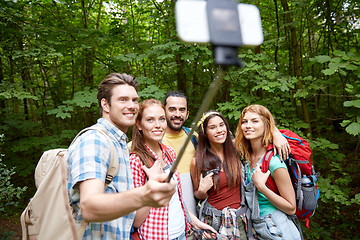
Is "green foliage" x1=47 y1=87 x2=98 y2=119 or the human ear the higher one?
"green foliage" x1=47 y1=87 x2=98 y2=119

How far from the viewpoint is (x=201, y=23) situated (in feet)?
2.11

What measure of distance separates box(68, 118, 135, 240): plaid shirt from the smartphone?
0.83 m

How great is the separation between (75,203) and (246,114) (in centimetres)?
191

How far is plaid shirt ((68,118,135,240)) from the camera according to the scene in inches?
44.8

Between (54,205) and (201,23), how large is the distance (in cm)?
126

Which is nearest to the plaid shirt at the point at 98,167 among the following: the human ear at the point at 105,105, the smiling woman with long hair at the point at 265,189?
the human ear at the point at 105,105

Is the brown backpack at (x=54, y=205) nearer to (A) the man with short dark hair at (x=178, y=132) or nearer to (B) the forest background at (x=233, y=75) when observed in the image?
(A) the man with short dark hair at (x=178, y=132)

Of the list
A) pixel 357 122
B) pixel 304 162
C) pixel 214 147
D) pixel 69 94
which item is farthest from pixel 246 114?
pixel 69 94

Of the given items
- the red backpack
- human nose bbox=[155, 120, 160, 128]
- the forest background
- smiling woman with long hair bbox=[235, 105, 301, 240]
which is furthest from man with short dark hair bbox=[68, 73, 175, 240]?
the forest background

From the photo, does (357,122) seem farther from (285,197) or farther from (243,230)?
(243,230)

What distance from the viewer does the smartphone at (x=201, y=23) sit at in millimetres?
639

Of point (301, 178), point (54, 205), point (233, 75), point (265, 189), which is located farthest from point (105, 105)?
point (233, 75)

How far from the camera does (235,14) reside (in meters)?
0.64

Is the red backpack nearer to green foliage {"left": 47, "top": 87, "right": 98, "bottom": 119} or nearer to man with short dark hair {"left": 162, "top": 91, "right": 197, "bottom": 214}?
man with short dark hair {"left": 162, "top": 91, "right": 197, "bottom": 214}
